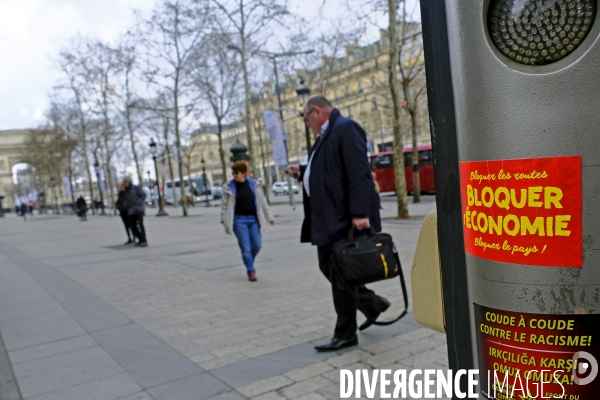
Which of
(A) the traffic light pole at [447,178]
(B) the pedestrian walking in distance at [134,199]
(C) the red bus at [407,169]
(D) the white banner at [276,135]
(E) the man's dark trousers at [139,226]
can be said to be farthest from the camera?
(C) the red bus at [407,169]

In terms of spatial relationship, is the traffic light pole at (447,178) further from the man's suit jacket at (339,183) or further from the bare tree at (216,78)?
the bare tree at (216,78)

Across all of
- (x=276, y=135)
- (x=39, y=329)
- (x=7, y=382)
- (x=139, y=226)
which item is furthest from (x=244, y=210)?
(x=276, y=135)

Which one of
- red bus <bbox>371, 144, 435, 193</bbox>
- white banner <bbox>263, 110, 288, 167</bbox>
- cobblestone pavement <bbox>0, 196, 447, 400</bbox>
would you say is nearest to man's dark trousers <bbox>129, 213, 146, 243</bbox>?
cobblestone pavement <bbox>0, 196, 447, 400</bbox>

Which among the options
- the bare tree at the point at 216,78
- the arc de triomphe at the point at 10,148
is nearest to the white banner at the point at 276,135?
the bare tree at the point at 216,78

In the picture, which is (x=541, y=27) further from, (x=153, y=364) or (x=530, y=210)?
(x=153, y=364)

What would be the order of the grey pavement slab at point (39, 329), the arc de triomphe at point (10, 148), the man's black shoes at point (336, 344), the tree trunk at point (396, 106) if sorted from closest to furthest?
the man's black shoes at point (336, 344)
the grey pavement slab at point (39, 329)
the tree trunk at point (396, 106)
the arc de triomphe at point (10, 148)

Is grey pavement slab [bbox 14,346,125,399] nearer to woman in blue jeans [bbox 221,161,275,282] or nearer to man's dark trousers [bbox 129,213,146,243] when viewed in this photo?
woman in blue jeans [bbox 221,161,275,282]

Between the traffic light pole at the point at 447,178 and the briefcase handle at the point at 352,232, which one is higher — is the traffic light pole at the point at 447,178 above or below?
above

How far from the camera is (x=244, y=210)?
24.2 feet

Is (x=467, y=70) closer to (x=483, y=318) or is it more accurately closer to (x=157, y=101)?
(x=483, y=318)

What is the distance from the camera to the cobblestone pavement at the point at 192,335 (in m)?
3.62

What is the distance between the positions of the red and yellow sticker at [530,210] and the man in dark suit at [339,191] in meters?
2.48

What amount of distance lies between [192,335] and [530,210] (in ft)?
13.6

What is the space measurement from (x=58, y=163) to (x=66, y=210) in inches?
424
